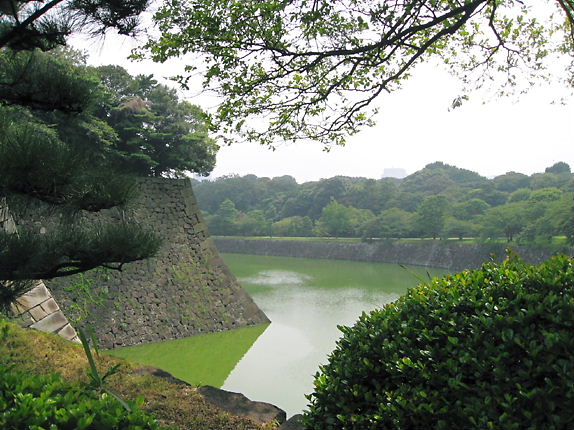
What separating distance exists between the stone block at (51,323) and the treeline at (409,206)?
1140 cm

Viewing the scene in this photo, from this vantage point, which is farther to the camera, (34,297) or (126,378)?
(34,297)

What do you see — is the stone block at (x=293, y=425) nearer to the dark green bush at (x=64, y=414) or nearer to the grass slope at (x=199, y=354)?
the dark green bush at (x=64, y=414)

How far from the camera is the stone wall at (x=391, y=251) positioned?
14.8m

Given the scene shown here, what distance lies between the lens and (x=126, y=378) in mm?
2953

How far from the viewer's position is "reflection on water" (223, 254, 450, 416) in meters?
4.54

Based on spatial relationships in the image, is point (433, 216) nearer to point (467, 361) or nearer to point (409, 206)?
point (409, 206)

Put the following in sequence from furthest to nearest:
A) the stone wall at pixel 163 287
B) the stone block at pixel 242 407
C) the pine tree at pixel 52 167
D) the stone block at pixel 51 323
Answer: the stone wall at pixel 163 287 → the stone block at pixel 51 323 → the stone block at pixel 242 407 → the pine tree at pixel 52 167

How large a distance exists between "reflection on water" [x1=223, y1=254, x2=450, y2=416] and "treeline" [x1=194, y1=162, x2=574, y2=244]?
3.21 meters

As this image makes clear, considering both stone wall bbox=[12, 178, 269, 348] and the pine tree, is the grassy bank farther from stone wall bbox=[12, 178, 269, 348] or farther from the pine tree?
stone wall bbox=[12, 178, 269, 348]

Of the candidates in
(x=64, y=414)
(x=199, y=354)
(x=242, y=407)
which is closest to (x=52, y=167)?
(x=64, y=414)

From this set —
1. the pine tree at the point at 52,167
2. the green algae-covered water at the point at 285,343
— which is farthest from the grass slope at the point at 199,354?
the pine tree at the point at 52,167

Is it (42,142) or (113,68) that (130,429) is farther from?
(113,68)

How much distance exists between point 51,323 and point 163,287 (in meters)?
2.70

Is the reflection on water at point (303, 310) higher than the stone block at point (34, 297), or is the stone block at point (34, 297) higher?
the stone block at point (34, 297)
